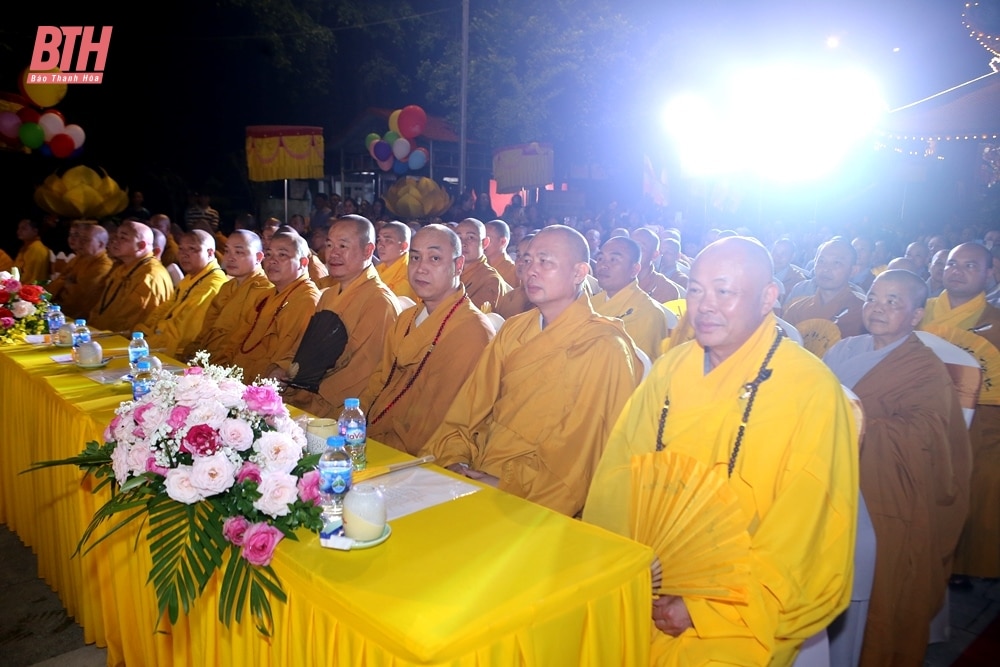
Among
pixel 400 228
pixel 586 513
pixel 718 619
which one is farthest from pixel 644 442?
pixel 400 228

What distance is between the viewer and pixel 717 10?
18.5 meters

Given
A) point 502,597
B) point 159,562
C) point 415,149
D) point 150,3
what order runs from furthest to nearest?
point 150,3 → point 415,149 → point 159,562 → point 502,597

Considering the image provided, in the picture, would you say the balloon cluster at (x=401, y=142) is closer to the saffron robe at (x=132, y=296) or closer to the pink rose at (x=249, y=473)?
the saffron robe at (x=132, y=296)

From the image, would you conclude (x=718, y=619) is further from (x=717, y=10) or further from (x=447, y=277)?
(x=717, y=10)

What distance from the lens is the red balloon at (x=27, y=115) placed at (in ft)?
38.1

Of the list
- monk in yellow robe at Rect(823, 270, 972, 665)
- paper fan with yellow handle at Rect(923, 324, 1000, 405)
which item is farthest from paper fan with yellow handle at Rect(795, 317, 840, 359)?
monk in yellow robe at Rect(823, 270, 972, 665)

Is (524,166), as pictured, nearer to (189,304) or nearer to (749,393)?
(189,304)

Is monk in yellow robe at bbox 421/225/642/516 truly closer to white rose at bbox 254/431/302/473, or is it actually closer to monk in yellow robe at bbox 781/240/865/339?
white rose at bbox 254/431/302/473

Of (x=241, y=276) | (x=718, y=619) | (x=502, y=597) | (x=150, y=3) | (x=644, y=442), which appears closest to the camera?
(x=502, y=597)

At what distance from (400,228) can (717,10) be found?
15.1 m

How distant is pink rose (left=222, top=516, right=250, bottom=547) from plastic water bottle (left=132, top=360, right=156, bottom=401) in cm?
150

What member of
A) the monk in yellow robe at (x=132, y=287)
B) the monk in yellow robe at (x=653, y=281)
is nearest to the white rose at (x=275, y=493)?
the monk in yellow robe at (x=132, y=287)

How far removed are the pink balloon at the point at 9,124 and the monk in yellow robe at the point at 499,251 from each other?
8566 millimetres
